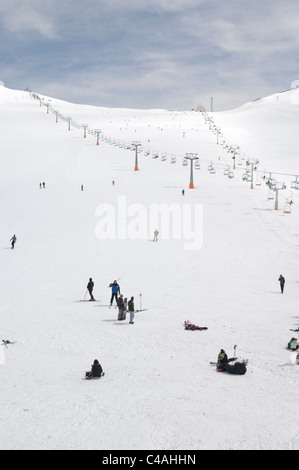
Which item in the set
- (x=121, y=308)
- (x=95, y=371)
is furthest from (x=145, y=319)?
A: (x=95, y=371)

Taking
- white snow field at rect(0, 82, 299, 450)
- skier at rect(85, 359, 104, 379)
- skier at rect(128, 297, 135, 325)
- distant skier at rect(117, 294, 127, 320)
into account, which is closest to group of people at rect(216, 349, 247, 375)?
white snow field at rect(0, 82, 299, 450)

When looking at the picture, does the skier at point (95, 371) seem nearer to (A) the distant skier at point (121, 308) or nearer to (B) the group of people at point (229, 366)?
(B) the group of people at point (229, 366)

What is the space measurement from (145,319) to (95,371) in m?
5.49

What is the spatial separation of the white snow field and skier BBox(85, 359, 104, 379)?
0.23 m

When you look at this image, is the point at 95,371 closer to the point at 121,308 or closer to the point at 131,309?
the point at 131,309

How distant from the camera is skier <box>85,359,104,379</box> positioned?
36.6 ft

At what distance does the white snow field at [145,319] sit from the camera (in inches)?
347

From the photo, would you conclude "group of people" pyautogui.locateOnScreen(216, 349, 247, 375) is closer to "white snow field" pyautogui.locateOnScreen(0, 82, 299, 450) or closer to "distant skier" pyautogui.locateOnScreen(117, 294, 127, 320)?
"white snow field" pyautogui.locateOnScreen(0, 82, 299, 450)

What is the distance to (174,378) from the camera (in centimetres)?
1102

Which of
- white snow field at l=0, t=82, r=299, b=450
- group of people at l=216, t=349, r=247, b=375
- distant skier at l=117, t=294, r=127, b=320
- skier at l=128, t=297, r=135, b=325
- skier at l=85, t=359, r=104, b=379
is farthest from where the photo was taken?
→ distant skier at l=117, t=294, r=127, b=320

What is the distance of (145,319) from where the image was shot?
16.5 m

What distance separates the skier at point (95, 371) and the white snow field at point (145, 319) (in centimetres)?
23

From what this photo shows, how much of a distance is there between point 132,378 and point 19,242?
70.2ft

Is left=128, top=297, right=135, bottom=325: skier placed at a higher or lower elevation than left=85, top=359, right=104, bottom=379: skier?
higher
